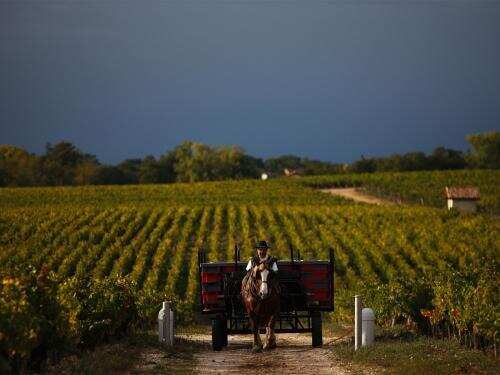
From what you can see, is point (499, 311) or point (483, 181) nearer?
point (499, 311)

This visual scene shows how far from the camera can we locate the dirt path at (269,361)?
15.8 metres

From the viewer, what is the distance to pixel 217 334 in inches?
804

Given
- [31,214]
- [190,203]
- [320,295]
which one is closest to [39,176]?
[190,203]

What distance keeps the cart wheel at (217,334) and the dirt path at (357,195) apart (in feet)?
216

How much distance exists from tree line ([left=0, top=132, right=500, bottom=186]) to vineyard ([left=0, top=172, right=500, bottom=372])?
165 ft

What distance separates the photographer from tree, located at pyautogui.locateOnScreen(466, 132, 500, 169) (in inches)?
5837

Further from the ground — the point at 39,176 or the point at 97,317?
the point at 39,176

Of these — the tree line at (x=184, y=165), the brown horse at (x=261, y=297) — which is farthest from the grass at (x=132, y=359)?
the tree line at (x=184, y=165)

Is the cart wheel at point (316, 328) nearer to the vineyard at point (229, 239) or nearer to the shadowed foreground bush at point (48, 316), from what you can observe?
the shadowed foreground bush at point (48, 316)

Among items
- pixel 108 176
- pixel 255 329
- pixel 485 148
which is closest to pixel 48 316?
pixel 255 329

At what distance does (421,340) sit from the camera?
19.5 meters

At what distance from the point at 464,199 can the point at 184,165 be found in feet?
276

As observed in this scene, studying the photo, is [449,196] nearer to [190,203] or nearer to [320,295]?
[190,203]

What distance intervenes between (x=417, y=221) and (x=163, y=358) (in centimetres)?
4784
